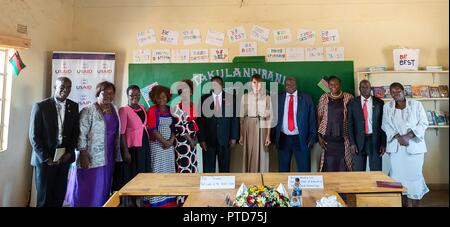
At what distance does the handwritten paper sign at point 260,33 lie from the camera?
8.44ft

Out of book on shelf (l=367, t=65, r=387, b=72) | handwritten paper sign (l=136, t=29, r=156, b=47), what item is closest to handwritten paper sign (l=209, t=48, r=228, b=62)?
handwritten paper sign (l=136, t=29, r=156, b=47)

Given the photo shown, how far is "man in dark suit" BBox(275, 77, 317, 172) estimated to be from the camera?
2.34 metres

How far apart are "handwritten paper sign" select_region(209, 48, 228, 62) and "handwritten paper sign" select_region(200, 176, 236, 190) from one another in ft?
5.19

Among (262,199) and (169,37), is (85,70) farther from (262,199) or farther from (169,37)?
(262,199)

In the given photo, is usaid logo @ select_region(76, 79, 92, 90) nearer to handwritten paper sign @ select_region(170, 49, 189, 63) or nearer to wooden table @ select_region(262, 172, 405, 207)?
handwritten paper sign @ select_region(170, 49, 189, 63)

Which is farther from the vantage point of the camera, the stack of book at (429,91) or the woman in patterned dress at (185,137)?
the stack of book at (429,91)

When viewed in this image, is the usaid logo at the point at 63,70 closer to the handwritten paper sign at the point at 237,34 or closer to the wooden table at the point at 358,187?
the handwritten paper sign at the point at 237,34

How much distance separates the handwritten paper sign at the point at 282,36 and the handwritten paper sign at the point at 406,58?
1003 mm

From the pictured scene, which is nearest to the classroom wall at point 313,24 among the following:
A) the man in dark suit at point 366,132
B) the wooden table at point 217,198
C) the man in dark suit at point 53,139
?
the man in dark suit at point 366,132

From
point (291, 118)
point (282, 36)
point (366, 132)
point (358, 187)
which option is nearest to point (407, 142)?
point (366, 132)

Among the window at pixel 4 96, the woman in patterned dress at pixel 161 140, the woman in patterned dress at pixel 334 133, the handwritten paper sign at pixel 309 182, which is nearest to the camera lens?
the handwritten paper sign at pixel 309 182

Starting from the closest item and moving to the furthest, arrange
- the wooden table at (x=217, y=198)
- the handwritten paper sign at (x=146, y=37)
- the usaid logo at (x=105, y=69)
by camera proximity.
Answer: the wooden table at (x=217, y=198), the usaid logo at (x=105, y=69), the handwritten paper sign at (x=146, y=37)

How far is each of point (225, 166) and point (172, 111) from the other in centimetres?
74
